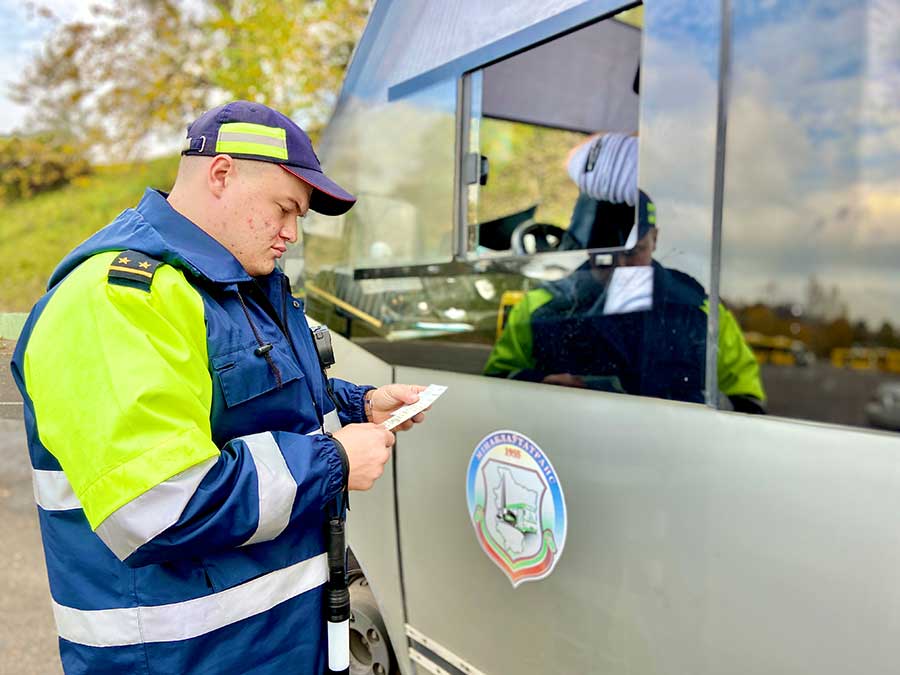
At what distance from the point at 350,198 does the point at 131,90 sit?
9896 mm

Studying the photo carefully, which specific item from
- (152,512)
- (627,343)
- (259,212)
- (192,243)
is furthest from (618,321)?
(152,512)

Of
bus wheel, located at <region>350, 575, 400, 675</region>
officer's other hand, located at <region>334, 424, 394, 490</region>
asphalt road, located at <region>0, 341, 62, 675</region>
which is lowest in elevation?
Result: asphalt road, located at <region>0, 341, 62, 675</region>

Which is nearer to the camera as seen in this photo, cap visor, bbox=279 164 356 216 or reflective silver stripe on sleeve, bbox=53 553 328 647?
reflective silver stripe on sleeve, bbox=53 553 328 647

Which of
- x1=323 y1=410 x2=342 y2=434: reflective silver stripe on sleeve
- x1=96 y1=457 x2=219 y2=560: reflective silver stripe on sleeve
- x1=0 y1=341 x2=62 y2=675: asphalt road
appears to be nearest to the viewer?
x1=96 y1=457 x2=219 y2=560: reflective silver stripe on sleeve

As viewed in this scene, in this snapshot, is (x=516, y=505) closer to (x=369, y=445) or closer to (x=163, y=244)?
(x=369, y=445)

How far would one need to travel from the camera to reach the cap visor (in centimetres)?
144

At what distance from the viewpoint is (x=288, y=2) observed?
29.8 feet

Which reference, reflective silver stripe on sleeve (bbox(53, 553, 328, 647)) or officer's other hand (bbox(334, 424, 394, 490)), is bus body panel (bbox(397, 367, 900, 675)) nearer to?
officer's other hand (bbox(334, 424, 394, 490))

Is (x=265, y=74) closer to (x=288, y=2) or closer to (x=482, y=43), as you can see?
(x=288, y=2)

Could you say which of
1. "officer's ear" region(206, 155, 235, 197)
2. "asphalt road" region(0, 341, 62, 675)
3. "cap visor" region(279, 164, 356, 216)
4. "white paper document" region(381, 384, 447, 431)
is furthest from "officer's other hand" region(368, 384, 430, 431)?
"asphalt road" region(0, 341, 62, 675)

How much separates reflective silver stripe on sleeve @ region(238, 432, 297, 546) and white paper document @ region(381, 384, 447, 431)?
29 centimetres

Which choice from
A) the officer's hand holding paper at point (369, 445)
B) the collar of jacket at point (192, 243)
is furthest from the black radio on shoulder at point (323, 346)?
the collar of jacket at point (192, 243)

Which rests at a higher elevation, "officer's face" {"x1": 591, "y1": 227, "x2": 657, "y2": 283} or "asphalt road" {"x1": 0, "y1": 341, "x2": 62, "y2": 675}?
"officer's face" {"x1": 591, "y1": 227, "x2": 657, "y2": 283}

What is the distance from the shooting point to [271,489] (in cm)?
125
